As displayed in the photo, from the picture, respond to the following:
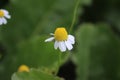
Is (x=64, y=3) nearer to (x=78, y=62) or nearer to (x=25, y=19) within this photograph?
(x=25, y=19)

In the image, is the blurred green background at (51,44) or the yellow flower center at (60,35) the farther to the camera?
the blurred green background at (51,44)

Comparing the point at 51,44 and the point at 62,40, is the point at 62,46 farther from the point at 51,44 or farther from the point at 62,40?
the point at 51,44

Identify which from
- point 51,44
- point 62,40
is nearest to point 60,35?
point 62,40

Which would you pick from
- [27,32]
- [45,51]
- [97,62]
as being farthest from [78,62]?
[27,32]

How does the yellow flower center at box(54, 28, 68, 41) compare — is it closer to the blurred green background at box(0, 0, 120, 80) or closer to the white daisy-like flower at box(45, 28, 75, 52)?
the white daisy-like flower at box(45, 28, 75, 52)

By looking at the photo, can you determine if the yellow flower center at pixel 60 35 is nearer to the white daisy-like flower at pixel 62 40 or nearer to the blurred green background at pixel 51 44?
the white daisy-like flower at pixel 62 40

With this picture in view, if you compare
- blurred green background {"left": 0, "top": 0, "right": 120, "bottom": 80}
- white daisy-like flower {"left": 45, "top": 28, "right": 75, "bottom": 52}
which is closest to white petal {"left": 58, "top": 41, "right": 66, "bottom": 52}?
white daisy-like flower {"left": 45, "top": 28, "right": 75, "bottom": 52}

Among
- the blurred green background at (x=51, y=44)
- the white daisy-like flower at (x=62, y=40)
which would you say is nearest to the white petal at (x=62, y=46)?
the white daisy-like flower at (x=62, y=40)

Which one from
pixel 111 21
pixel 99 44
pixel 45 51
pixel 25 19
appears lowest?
pixel 45 51
